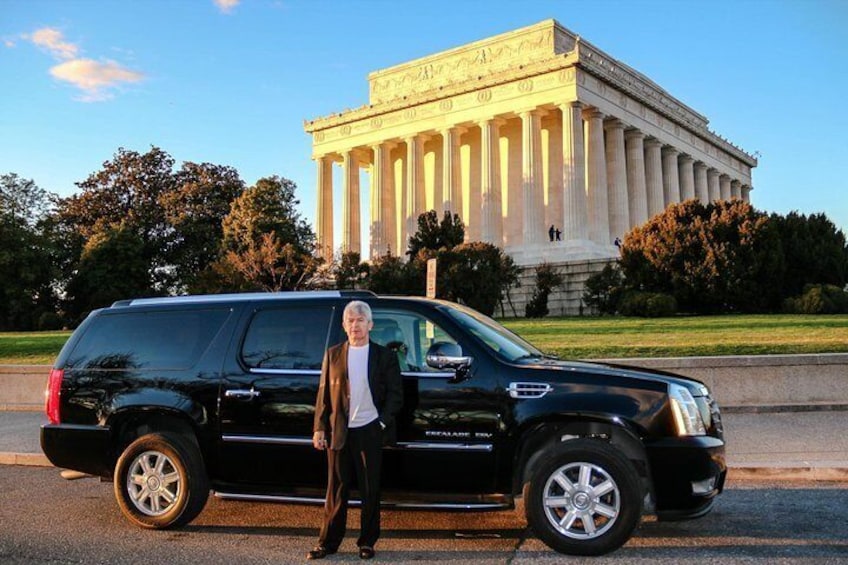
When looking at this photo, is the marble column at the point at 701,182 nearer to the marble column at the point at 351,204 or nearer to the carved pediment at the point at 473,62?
the carved pediment at the point at 473,62

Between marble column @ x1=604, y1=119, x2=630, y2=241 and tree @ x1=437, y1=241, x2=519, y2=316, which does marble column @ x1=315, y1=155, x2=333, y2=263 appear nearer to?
marble column @ x1=604, y1=119, x2=630, y2=241

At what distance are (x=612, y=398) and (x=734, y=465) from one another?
374 cm

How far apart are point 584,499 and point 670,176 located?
199 feet

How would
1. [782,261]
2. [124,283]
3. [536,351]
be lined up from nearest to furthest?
1. [536,351]
2. [782,261]
3. [124,283]

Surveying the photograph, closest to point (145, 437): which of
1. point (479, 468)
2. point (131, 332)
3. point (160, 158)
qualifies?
point (131, 332)

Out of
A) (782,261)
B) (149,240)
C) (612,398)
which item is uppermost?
(149,240)

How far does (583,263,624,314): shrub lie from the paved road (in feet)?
82.2

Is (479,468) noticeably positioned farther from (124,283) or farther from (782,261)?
(124,283)

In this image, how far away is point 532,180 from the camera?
175ft

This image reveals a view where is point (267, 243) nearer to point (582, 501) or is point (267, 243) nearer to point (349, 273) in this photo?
point (349, 273)

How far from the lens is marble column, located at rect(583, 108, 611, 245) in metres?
53.5

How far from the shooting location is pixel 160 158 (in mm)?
60344

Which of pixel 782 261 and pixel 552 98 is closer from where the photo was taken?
pixel 782 261

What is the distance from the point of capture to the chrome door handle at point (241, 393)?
6270 mm
